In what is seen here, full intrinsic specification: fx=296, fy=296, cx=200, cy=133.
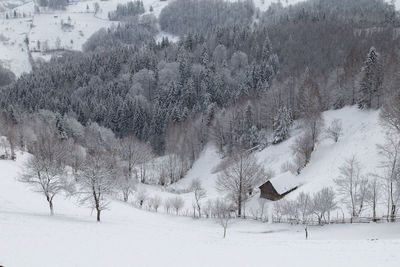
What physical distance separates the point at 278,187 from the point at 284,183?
1754 mm

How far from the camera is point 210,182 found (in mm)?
63375

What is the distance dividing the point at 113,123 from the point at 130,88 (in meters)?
22.2

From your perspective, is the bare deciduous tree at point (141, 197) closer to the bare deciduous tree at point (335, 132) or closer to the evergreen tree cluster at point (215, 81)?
the evergreen tree cluster at point (215, 81)

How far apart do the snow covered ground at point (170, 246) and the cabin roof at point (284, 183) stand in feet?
39.7

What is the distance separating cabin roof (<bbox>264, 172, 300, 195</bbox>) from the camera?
43.9 metres

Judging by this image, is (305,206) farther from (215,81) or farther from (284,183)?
(215,81)

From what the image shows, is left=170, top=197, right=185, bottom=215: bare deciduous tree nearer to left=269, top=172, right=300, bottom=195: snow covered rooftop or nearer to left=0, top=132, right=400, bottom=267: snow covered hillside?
left=0, top=132, right=400, bottom=267: snow covered hillside

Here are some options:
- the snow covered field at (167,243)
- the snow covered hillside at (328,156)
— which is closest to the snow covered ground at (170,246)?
the snow covered field at (167,243)

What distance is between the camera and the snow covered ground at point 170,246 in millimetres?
17781

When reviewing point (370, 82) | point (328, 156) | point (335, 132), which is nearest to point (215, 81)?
point (370, 82)

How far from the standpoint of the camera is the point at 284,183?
45.1 m

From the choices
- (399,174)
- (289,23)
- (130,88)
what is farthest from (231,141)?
(289,23)

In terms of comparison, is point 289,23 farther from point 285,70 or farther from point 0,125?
point 0,125

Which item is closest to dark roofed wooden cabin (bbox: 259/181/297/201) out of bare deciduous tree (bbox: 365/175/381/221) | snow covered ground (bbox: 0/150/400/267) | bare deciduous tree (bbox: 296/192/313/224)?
bare deciduous tree (bbox: 296/192/313/224)
